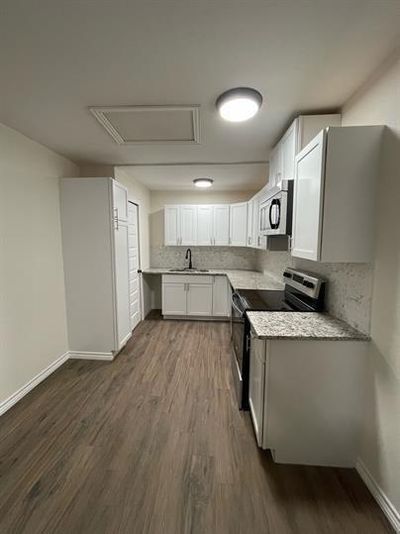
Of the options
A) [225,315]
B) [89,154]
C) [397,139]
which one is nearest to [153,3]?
[397,139]

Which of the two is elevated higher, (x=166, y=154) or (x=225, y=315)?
(x=166, y=154)

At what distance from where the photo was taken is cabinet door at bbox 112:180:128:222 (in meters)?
2.83

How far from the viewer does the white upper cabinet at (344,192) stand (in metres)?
1.34

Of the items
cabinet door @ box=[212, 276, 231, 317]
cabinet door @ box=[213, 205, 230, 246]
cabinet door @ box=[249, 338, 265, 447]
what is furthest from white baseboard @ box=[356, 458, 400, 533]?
cabinet door @ box=[213, 205, 230, 246]

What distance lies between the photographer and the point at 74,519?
1259 millimetres

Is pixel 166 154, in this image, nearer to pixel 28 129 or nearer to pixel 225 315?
pixel 28 129

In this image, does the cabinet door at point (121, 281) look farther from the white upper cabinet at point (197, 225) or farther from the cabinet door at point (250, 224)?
the cabinet door at point (250, 224)

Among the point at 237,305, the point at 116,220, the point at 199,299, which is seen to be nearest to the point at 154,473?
the point at 237,305

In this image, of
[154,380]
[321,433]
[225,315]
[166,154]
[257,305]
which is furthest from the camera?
[225,315]

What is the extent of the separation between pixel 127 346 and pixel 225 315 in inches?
68.5

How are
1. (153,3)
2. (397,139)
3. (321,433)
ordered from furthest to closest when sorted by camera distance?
(321,433) < (397,139) < (153,3)

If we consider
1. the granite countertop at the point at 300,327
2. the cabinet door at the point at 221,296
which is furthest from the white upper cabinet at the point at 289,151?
the cabinet door at the point at 221,296

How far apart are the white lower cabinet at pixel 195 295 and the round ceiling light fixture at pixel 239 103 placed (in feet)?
9.24

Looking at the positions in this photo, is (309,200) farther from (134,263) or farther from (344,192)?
(134,263)
